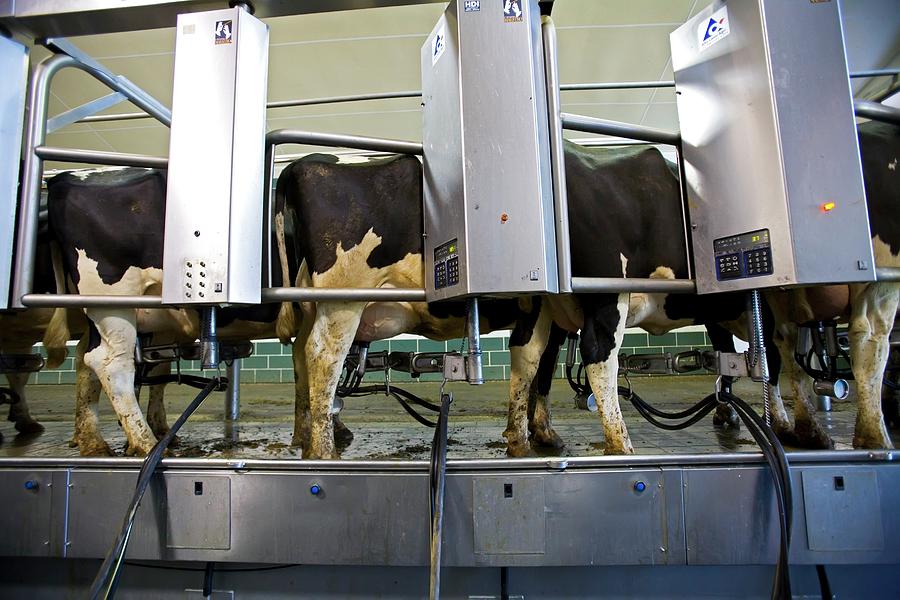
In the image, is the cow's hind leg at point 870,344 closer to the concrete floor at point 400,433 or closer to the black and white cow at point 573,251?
the black and white cow at point 573,251

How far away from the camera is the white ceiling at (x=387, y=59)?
3.66 m

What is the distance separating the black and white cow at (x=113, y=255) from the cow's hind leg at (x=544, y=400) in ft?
6.14

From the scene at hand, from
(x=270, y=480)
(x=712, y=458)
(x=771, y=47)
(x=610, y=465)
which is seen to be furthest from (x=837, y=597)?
(x=270, y=480)

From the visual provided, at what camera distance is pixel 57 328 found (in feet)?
8.89

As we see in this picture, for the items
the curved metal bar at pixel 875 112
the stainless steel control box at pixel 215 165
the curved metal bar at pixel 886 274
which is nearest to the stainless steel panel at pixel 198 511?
the stainless steel control box at pixel 215 165

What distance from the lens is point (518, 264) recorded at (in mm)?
1428

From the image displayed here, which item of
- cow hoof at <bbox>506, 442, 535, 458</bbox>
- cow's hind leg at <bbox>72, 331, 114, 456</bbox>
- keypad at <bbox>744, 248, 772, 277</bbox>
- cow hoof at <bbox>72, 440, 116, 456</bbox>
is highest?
keypad at <bbox>744, 248, 772, 277</bbox>

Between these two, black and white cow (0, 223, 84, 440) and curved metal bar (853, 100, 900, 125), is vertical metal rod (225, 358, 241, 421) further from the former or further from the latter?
curved metal bar (853, 100, 900, 125)

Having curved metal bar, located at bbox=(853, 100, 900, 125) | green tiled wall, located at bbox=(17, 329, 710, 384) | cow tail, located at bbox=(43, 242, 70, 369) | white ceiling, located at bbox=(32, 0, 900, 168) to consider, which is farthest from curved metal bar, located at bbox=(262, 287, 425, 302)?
green tiled wall, located at bbox=(17, 329, 710, 384)

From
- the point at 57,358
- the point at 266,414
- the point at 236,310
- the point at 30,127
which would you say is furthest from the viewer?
the point at 266,414

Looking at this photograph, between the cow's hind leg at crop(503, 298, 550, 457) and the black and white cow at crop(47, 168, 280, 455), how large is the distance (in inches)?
66.4

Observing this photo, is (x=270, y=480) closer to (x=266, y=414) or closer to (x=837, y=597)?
(x=837, y=597)

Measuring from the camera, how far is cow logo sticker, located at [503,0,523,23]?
4.95ft

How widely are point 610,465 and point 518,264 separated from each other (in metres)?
0.74
